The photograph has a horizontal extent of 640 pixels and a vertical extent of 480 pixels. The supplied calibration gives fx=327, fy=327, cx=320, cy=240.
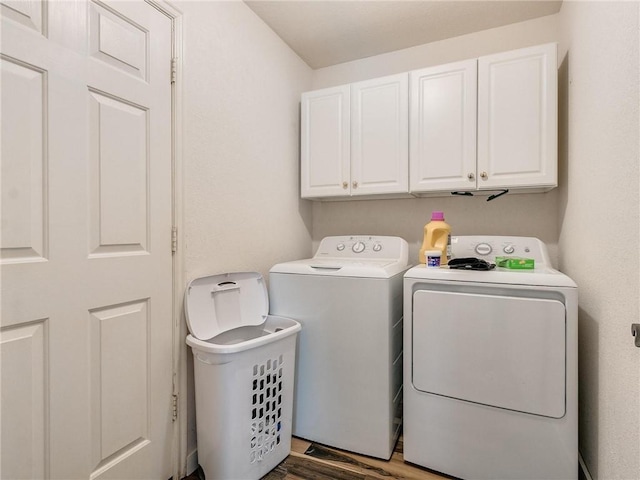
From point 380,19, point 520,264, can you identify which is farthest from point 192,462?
point 380,19

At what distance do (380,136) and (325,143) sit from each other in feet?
1.28

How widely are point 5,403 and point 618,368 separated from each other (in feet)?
6.42

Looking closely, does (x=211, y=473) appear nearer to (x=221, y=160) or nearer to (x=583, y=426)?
(x=221, y=160)

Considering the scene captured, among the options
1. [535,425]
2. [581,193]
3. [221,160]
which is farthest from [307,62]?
[535,425]

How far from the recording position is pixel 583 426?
152 centimetres

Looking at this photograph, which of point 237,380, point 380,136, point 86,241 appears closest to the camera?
point 86,241

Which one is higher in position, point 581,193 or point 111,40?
point 111,40

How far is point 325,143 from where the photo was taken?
2.28 m

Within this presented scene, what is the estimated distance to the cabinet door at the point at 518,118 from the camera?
1723 millimetres

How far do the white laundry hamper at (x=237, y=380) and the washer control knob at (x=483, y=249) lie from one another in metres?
1.12

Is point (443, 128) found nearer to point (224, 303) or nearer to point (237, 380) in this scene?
point (224, 303)

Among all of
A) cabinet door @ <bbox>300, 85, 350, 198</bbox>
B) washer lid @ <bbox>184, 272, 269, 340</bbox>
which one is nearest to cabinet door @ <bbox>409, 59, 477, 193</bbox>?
cabinet door @ <bbox>300, 85, 350, 198</bbox>

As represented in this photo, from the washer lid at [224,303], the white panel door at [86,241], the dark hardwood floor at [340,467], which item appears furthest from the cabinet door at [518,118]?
the white panel door at [86,241]

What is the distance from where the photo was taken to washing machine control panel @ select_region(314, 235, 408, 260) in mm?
2119
